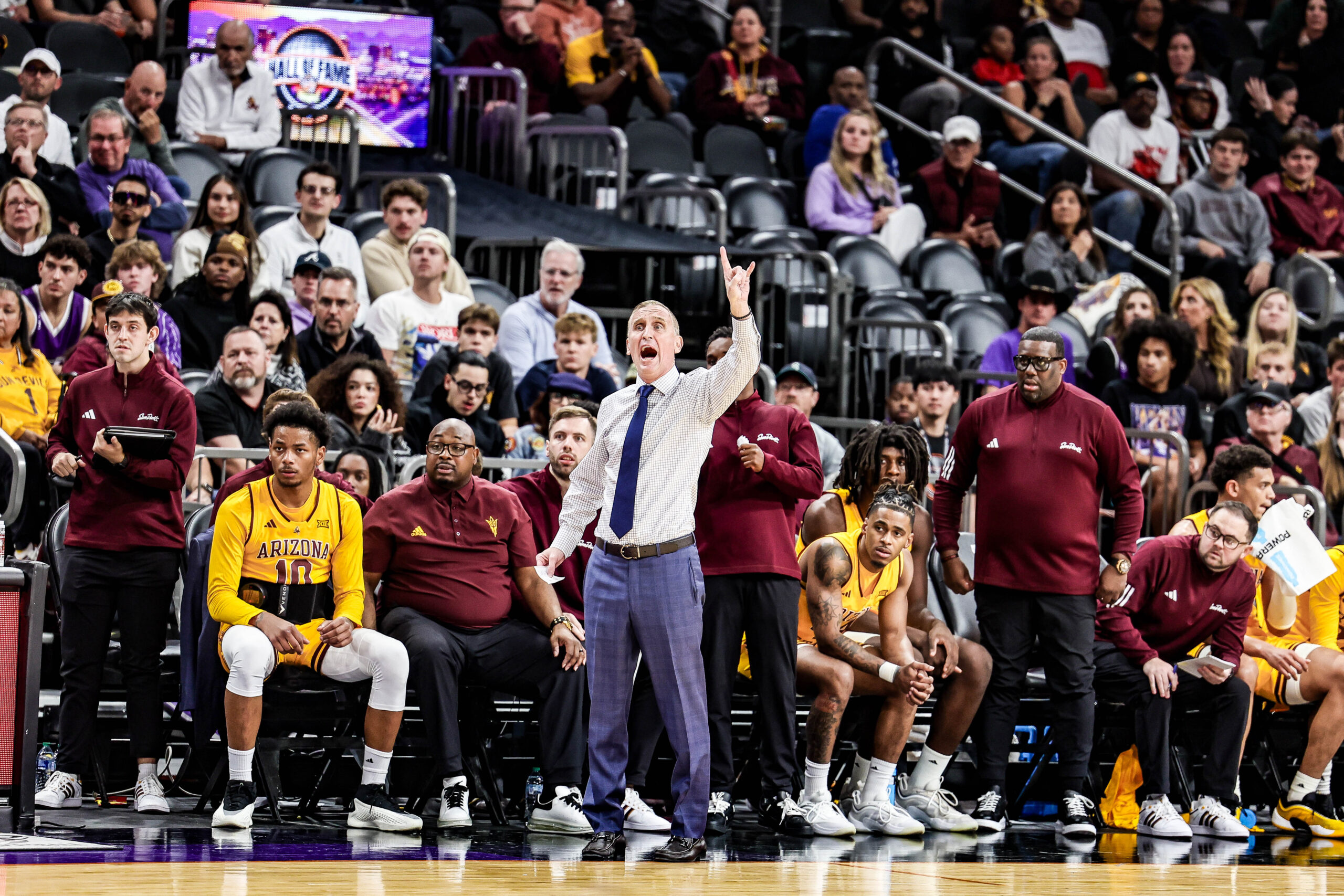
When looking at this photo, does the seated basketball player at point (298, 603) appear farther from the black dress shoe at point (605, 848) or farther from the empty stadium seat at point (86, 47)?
the empty stadium seat at point (86, 47)

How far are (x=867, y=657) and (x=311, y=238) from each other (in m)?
4.38

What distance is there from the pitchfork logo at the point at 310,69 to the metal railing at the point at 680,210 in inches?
83.3

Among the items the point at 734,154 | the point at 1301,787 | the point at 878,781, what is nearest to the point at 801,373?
the point at 878,781

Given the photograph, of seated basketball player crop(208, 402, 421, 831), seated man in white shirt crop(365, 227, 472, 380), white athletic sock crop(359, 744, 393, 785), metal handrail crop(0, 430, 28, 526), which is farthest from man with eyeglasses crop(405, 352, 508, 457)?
white athletic sock crop(359, 744, 393, 785)

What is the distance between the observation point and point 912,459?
7.01m

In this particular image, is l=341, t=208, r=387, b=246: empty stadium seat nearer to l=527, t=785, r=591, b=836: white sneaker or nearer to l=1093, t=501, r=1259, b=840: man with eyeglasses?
l=527, t=785, r=591, b=836: white sneaker

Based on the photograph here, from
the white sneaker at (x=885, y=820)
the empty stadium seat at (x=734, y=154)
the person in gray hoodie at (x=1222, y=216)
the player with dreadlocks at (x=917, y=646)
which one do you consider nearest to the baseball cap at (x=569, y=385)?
the player with dreadlocks at (x=917, y=646)

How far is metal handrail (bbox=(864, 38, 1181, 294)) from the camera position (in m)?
12.4

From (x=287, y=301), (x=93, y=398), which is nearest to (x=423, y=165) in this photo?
(x=287, y=301)

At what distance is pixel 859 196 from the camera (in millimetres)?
12375

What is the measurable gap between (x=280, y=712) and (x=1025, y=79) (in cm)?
977

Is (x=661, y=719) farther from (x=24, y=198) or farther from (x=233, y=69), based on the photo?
(x=233, y=69)

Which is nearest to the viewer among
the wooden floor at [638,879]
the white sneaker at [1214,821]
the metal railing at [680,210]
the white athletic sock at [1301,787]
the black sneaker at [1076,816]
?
the wooden floor at [638,879]

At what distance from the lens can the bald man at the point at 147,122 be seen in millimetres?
10008
